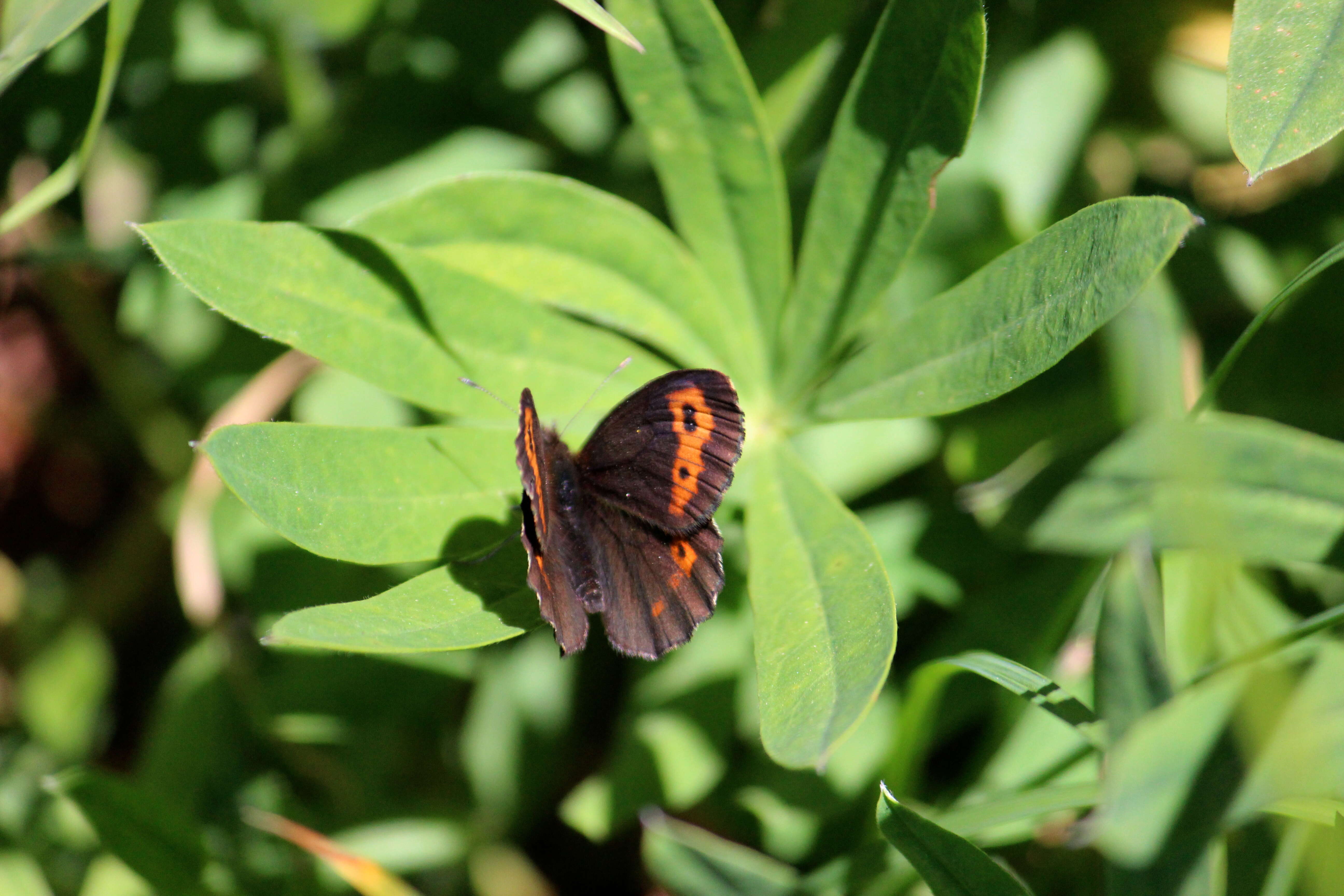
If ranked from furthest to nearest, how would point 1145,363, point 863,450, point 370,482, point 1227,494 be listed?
point 863,450 < point 1145,363 < point 1227,494 < point 370,482

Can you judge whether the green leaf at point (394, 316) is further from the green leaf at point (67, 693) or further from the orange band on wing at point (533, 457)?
the green leaf at point (67, 693)

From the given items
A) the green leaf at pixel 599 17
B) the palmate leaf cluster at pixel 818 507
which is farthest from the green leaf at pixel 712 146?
the green leaf at pixel 599 17

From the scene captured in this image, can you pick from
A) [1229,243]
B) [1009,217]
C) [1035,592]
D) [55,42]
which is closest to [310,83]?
[55,42]

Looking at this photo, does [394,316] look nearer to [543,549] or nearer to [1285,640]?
[543,549]

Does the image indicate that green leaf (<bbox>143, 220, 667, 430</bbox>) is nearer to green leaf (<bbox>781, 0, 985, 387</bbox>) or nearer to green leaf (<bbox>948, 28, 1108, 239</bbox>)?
green leaf (<bbox>781, 0, 985, 387</bbox>)

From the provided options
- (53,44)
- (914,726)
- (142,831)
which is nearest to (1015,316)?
(914,726)

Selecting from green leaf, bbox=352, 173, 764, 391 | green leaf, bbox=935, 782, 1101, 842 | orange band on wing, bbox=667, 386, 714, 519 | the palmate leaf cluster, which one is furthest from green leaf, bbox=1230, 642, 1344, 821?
green leaf, bbox=352, 173, 764, 391
